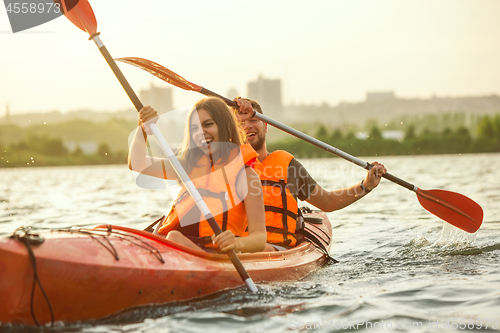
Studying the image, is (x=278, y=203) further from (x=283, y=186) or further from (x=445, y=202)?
(x=445, y=202)

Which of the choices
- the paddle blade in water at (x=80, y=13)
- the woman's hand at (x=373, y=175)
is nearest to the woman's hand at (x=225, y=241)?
the paddle blade in water at (x=80, y=13)

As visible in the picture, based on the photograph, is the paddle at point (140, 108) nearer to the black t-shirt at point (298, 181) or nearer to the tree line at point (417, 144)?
the black t-shirt at point (298, 181)

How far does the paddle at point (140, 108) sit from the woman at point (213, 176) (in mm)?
135

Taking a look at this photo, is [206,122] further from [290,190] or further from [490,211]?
[490,211]

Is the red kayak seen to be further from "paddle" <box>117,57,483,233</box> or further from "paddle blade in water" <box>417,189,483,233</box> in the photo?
"paddle blade in water" <box>417,189,483,233</box>

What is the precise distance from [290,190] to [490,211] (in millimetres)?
5071

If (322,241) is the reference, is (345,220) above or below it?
below

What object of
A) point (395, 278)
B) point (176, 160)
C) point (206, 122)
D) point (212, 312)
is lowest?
point (395, 278)

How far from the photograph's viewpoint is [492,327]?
245 centimetres

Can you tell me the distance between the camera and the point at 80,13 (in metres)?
3.30

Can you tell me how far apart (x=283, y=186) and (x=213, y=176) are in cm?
105

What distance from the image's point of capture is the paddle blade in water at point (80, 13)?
10.9 ft

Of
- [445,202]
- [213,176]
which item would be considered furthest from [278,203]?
[445,202]

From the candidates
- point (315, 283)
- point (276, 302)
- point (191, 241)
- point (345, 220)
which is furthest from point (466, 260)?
point (345, 220)
